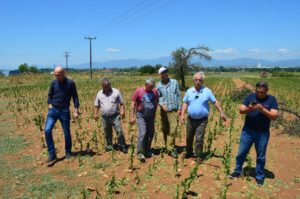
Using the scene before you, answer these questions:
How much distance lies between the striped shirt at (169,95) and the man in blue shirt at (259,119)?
5.35 feet

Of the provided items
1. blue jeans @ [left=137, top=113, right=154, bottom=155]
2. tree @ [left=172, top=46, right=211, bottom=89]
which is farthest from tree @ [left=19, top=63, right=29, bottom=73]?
blue jeans @ [left=137, top=113, right=154, bottom=155]

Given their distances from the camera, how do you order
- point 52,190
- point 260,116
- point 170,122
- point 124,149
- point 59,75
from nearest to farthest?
point 260,116 < point 52,190 < point 59,75 < point 170,122 < point 124,149

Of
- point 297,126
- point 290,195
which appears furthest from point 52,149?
point 297,126

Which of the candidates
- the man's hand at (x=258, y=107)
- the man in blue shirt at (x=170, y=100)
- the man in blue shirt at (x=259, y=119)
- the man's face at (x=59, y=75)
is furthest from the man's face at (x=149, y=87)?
the man's hand at (x=258, y=107)

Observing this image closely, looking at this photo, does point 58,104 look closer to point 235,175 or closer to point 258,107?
A: point 235,175

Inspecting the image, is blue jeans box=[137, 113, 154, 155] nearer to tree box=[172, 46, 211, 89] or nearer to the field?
the field

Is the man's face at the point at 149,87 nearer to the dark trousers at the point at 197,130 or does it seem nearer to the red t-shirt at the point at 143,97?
the red t-shirt at the point at 143,97

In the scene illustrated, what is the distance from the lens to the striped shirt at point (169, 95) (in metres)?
6.67

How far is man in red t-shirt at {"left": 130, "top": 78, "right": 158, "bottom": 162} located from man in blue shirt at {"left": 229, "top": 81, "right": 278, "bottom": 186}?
1913mm

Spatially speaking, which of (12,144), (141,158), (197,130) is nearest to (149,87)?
(197,130)

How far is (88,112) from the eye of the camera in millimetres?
13984

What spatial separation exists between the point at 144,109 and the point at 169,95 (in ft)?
1.94

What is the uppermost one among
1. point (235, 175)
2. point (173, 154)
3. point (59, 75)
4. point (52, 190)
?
point (59, 75)

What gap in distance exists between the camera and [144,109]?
662cm
